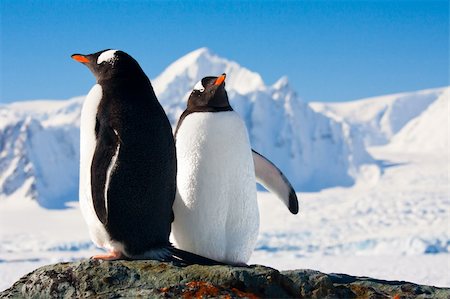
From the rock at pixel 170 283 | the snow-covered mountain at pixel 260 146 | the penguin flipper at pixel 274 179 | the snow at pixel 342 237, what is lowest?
the rock at pixel 170 283

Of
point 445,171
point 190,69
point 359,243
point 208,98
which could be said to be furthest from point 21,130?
point 190,69

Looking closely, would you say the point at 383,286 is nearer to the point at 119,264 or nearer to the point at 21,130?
the point at 119,264

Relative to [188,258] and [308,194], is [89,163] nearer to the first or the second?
[188,258]

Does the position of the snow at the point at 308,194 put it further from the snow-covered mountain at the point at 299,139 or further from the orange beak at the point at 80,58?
the orange beak at the point at 80,58

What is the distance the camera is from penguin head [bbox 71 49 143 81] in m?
3.84

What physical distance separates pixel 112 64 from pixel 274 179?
142 cm

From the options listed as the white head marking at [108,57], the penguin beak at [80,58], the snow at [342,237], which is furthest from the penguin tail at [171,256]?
the snow at [342,237]

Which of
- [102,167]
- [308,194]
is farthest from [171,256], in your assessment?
[308,194]

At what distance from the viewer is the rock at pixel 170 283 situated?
125 inches

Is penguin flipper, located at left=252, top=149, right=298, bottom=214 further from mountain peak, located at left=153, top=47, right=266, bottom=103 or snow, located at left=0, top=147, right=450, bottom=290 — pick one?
mountain peak, located at left=153, top=47, right=266, bottom=103

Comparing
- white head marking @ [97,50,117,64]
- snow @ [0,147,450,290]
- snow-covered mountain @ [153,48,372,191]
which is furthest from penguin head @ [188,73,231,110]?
snow-covered mountain @ [153,48,372,191]

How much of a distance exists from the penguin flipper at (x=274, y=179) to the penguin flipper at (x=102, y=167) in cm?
128

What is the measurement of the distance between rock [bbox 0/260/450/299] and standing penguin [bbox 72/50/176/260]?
26 centimetres

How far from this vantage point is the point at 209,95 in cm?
408
